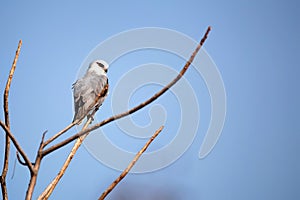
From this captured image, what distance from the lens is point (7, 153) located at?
100 centimetres

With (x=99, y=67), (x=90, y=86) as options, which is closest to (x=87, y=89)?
(x=90, y=86)

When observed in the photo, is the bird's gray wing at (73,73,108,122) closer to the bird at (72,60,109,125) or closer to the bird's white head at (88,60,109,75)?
the bird at (72,60,109,125)

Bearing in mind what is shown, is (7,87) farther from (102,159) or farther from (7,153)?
(102,159)

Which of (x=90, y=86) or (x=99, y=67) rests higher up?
(x=99, y=67)

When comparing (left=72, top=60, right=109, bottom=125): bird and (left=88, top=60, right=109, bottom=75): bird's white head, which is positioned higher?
(left=88, top=60, right=109, bottom=75): bird's white head

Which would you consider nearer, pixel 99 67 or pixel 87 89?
pixel 87 89

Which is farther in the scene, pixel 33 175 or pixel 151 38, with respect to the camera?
pixel 151 38

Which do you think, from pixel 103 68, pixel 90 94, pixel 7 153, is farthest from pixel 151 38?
pixel 103 68

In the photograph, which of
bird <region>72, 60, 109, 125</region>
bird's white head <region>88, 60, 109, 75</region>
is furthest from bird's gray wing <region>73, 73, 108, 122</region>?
bird's white head <region>88, 60, 109, 75</region>

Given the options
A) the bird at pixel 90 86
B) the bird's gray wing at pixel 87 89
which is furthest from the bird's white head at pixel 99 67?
the bird's gray wing at pixel 87 89

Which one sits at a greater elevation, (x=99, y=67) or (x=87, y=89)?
(x=99, y=67)

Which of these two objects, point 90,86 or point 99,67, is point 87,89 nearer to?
point 90,86

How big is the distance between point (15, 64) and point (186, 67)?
0.68 m

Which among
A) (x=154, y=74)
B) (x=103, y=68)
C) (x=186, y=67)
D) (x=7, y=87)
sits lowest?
(x=7, y=87)
